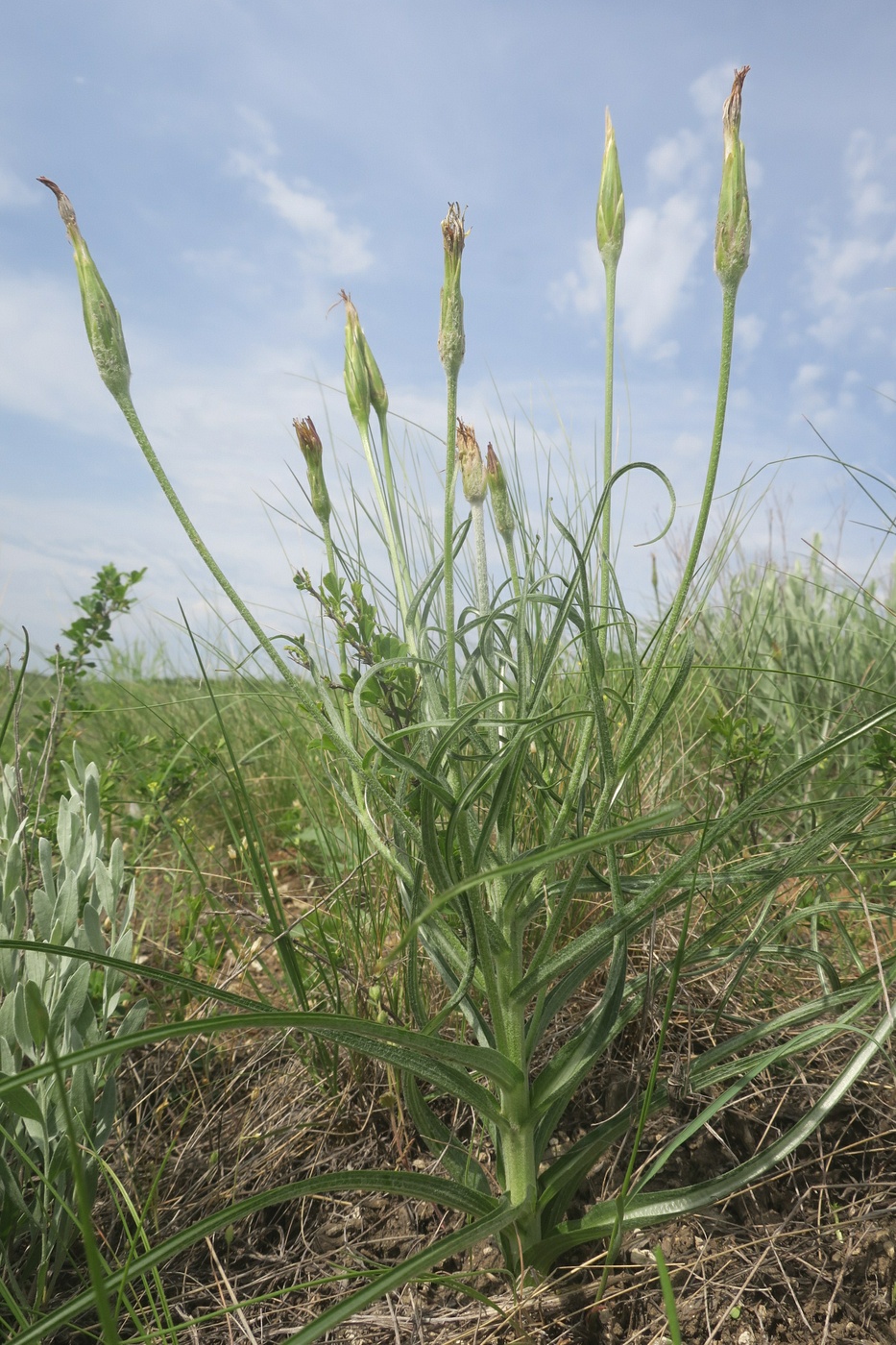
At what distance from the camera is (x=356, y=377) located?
4.22 feet

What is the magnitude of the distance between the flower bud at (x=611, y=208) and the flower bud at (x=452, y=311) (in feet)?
0.65

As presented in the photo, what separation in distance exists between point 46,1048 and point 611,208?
1.39m

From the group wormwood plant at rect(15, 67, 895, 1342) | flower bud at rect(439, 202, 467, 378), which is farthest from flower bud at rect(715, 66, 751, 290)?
flower bud at rect(439, 202, 467, 378)

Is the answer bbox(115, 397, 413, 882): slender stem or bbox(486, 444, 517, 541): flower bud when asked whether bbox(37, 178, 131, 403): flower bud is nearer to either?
bbox(115, 397, 413, 882): slender stem

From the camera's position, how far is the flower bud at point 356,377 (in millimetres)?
1283

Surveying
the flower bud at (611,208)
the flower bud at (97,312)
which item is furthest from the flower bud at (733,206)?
the flower bud at (97,312)

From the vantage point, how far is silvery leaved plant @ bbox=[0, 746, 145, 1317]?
113 centimetres

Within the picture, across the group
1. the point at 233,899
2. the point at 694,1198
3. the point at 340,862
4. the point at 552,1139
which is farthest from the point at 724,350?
the point at 233,899

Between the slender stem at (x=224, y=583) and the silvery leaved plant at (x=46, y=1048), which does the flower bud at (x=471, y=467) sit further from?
the silvery leaved plant at (x=46, y=1048)

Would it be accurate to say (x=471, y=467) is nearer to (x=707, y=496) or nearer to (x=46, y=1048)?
(x=707, y=496)

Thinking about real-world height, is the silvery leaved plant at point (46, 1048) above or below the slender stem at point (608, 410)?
below

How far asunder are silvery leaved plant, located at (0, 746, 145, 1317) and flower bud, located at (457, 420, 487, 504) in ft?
2.55

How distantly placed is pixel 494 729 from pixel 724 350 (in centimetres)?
A: 63

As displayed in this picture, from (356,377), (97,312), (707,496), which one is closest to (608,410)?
(707,496)
